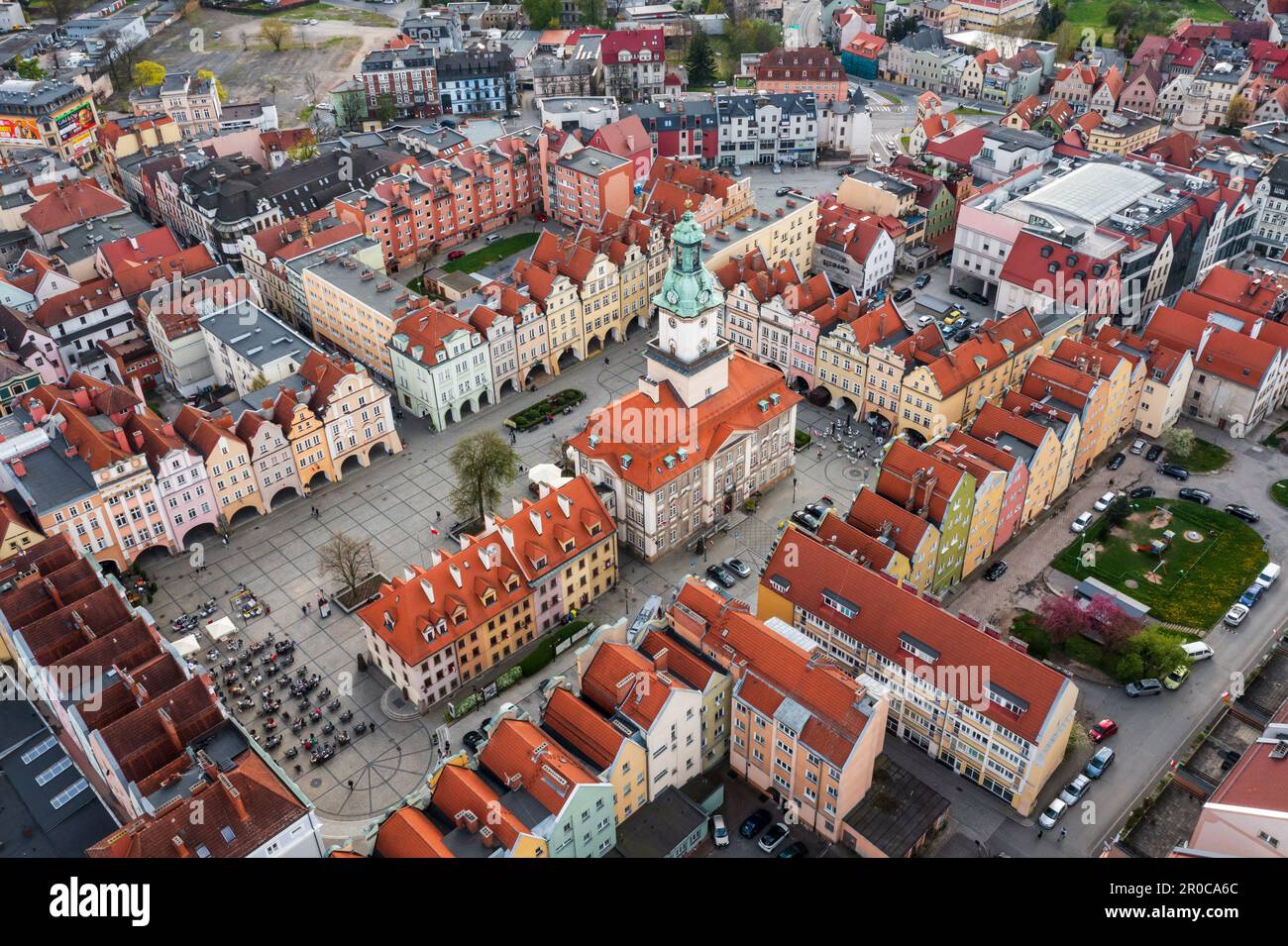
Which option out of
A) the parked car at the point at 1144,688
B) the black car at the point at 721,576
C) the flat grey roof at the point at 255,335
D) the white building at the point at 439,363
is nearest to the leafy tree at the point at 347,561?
the white building at the point at 439,363

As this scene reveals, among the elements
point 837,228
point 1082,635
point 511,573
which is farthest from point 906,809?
point 837,228

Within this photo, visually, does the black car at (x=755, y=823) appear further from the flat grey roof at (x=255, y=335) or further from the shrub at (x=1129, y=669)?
the flat grey roof at (x=255, y=335)

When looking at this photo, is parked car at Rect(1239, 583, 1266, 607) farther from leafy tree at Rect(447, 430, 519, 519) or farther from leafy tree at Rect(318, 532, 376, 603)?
leafy tree at Rect(318, 532, 376, 603)

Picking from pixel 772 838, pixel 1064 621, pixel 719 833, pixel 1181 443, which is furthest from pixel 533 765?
pixel 1181 443

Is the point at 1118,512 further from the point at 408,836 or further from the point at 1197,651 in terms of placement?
the point at 408,836

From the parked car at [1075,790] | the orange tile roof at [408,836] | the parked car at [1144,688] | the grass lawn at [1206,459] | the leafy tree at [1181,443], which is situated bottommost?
the parked car at [1075,790]
